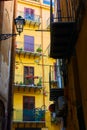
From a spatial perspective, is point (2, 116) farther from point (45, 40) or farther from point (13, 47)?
point (45, 40)

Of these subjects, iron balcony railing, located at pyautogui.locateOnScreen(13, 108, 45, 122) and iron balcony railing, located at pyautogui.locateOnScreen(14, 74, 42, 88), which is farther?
iron balcony railing, located at pyautogui.locateOnScreen(14, 74, 42, 88)

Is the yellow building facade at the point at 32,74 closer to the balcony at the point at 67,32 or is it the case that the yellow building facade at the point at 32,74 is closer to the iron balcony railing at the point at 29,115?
the iron balcony railing at the point at 29,115

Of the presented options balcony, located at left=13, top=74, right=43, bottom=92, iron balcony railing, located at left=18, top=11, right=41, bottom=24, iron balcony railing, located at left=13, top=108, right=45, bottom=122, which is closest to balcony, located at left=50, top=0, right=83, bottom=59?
iron balcony railing, located at left=13, top=108, right=45, bottom=122

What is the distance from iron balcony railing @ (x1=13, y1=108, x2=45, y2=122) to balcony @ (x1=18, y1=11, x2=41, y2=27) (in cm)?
958

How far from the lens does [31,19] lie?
30.1 m

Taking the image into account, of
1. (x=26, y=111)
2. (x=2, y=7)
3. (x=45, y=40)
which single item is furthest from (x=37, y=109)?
(x=2, y=7)

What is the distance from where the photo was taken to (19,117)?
25.0 meters

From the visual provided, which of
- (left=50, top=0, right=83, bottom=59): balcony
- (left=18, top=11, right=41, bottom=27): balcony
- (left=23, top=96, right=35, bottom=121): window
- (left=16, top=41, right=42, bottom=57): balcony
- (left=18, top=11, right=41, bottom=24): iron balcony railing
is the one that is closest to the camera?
(left=50, top=0, right=83, bottom=59): balcony

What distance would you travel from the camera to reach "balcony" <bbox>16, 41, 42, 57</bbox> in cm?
2778

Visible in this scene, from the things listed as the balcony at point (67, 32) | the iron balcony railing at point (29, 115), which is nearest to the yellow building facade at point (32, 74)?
the iron balcony railing at point (29, 115)

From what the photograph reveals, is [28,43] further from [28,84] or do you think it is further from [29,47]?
[28,84]

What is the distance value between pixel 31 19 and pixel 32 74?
20.8 feet

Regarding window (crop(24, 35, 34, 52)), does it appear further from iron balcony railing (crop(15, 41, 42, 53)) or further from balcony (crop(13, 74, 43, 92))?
balcony (crop(13, 74, 43, 92))

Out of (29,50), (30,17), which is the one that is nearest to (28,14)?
(30,17)
